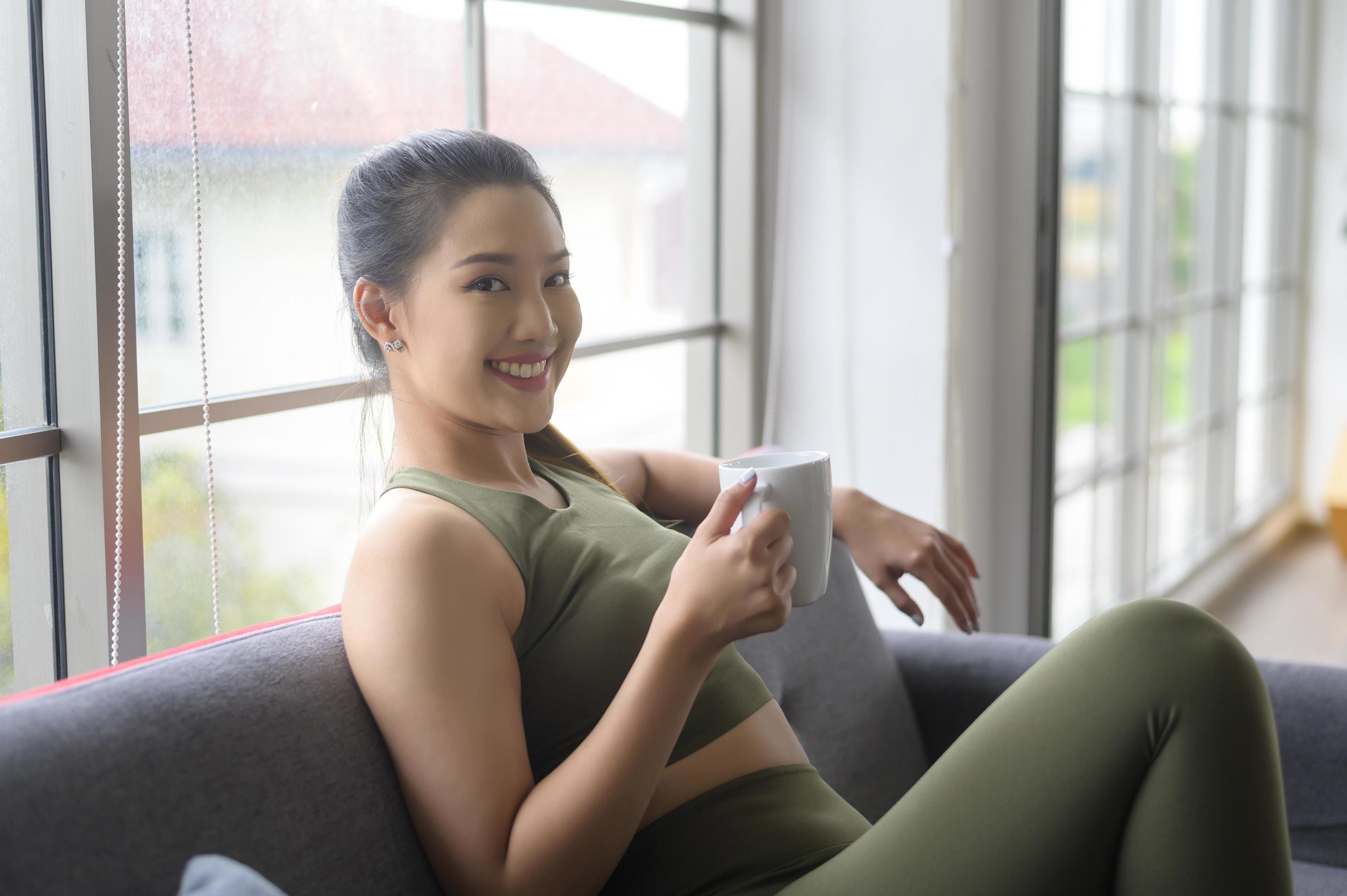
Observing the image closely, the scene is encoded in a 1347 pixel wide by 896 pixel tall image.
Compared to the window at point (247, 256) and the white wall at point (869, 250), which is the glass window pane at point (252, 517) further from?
the white wall at point (869, 250)

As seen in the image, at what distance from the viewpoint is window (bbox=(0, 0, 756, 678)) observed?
50.3 inches

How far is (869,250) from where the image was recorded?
99.0 inches

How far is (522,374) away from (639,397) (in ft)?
4.08

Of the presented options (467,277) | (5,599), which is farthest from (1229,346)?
(5,599)

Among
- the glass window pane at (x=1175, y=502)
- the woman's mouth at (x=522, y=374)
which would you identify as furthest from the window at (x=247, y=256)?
the glass window pane at (x=1175, y=502)

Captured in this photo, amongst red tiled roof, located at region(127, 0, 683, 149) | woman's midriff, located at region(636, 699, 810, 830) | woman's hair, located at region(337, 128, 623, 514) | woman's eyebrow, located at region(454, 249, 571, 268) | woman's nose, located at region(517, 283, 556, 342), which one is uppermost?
red tiled roof, located at region(127, 0, 683, 149)

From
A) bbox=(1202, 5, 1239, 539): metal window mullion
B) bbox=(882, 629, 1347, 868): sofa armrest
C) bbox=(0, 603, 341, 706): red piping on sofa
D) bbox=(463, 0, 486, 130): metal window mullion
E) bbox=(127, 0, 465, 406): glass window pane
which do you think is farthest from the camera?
bbox=(1202, 5, 1239, 539): metal window mullion

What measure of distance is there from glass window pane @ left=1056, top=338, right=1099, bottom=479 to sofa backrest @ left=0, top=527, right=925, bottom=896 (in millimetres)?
2087

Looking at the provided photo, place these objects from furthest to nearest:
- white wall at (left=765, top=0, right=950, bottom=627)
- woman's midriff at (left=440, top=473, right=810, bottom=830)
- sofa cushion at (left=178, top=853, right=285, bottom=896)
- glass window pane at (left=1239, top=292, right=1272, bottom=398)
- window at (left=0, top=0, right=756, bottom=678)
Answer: glass window pane at (left=1239, top=292, right=1272, bottom=398) → white wall at (left=765, top=0, right=950, bottom=627) → window at (left=0, top=0, right=756, bottom=678) → woman's midriff at (left=440, top=473, right=810, bottom=830) → sofa cushion at (left=178, top=853, right=285, bottom=896)

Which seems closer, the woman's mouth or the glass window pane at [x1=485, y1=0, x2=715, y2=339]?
the woman's mouth

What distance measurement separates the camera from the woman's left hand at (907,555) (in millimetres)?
1470

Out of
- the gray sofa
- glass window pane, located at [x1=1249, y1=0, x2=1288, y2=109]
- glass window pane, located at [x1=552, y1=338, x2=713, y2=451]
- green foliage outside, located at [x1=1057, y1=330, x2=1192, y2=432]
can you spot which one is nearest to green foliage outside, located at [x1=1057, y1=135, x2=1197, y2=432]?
green foliage outside, located at [x1=1057, y1=330, x2=1192, y2=432]

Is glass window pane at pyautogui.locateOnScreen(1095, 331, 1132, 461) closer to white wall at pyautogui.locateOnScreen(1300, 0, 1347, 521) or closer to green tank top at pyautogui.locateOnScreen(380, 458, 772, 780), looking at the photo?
white wall at pyautogui.locateOnScreen(1300, 0, 1347, 521)

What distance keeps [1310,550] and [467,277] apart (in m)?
2.82
